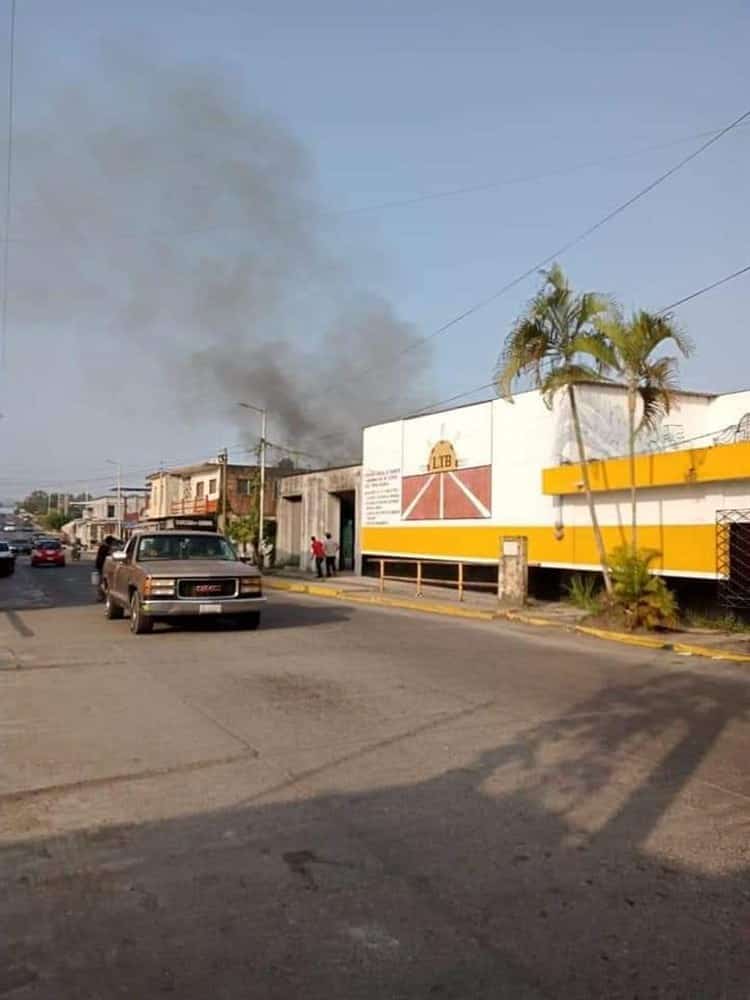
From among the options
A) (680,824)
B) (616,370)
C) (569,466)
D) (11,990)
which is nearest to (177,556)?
(616,370)

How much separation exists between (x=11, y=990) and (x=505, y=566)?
18213mm

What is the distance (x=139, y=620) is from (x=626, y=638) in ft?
25.3

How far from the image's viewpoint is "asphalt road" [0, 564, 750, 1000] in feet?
11.9

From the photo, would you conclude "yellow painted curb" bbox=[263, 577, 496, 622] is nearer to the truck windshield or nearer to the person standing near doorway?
the person standing near doorway

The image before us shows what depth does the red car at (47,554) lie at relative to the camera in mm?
48562

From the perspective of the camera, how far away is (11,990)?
341 centimetres

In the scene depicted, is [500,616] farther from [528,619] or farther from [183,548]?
[183,548]

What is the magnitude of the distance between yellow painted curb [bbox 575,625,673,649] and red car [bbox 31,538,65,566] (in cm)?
3790

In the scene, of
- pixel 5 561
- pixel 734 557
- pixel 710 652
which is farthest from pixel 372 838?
pixel 5 561

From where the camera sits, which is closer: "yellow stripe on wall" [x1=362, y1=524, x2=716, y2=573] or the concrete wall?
"yellow stripe on wall" [x1=362, y1=524, x2=716, y2=573]

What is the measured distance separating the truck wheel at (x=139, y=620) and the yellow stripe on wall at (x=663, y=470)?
981 cm

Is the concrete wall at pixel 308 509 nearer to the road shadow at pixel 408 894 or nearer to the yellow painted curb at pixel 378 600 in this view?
the yellow painted curb at pixel 378 600

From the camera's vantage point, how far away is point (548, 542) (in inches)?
882

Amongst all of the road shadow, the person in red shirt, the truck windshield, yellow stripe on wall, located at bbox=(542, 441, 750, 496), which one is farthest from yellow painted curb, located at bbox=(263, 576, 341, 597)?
the road shadow
